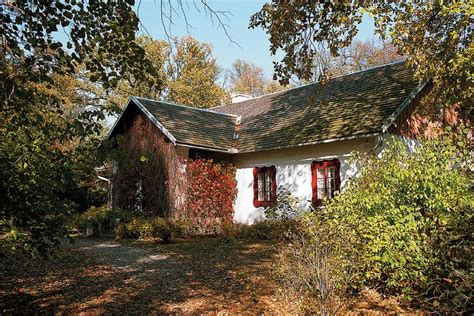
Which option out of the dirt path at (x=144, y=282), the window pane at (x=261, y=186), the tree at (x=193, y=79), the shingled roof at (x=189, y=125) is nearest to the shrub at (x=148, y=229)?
the dirt path at (x=144, y=282)

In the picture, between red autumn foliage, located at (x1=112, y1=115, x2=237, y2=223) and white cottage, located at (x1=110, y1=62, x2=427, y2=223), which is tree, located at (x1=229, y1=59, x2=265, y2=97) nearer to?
white cottage, located at (x1=110, y1=62, x2=427, y2=223)

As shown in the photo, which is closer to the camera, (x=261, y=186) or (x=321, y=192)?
(x=321, y=192)

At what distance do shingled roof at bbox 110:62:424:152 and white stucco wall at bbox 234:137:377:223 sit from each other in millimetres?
524

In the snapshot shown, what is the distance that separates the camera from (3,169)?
3.84 meters

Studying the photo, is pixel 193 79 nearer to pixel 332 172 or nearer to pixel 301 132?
pixel 301 132

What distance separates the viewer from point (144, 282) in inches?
294

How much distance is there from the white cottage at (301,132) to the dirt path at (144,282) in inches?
173

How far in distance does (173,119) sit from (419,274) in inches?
528

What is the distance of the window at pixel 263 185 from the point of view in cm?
1616

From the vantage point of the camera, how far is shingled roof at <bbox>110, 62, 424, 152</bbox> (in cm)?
1323

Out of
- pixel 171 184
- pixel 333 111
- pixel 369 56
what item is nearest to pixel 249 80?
pixel 369 56

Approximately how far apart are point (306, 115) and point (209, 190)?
4.90 metres

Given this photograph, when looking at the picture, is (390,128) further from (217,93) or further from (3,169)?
(217,93)

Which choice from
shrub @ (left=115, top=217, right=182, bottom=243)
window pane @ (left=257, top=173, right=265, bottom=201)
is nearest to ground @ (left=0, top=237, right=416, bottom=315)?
shrub @ (left=115, top=217, right=182, bottom=243)
